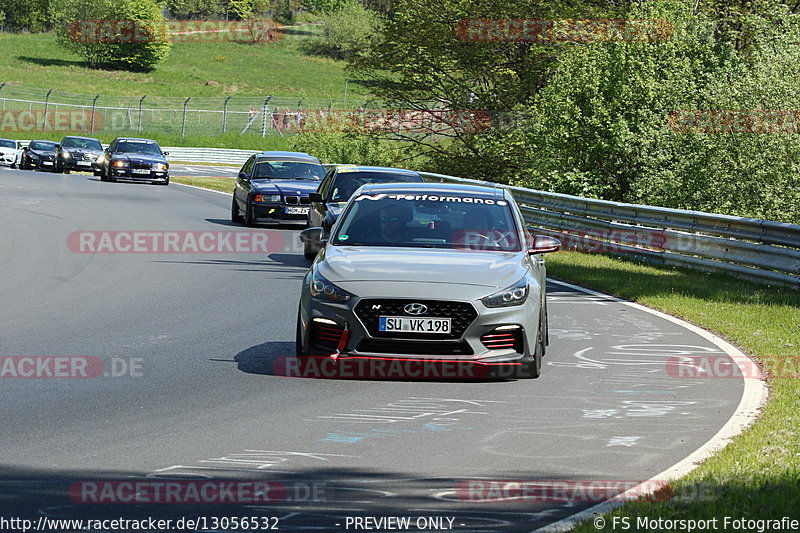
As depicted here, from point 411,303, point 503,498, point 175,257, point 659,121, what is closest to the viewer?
point 503,498

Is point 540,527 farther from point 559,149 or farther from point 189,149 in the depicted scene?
point 189,149

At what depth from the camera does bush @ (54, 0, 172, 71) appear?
110188 millimetres

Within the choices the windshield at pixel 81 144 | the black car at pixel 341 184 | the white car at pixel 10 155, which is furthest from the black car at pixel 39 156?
the black car at pixel 341 184

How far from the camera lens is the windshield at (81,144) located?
163 feet

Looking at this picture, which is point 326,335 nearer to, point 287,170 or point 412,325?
point 412,325

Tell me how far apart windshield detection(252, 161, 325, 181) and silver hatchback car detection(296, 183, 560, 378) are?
16025 mm

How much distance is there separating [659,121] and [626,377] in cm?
1864

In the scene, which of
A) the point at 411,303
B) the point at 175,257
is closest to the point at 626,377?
the point at 411,303

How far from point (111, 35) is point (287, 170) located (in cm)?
9117

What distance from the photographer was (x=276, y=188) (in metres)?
25.6

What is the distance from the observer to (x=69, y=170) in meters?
50.7

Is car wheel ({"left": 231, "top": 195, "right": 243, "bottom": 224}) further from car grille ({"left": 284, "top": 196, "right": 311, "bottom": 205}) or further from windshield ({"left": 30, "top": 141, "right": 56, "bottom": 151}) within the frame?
windshield ({"left": 30, "top": 141, "right": 56, "bottom": 151})

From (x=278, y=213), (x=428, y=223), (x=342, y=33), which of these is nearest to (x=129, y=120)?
(x=278, y=213)

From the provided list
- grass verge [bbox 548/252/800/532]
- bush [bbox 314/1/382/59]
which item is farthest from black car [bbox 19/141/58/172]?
bush [bbox 314/1/382/59]
